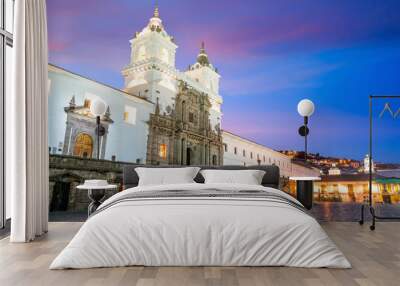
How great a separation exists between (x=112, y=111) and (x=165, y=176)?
2.01 m

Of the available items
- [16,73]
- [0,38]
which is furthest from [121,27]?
[16,73]

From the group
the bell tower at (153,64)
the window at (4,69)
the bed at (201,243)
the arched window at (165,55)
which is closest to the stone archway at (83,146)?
the bell tower at (153,64)

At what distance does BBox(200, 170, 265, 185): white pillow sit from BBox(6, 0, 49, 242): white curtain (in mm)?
1982

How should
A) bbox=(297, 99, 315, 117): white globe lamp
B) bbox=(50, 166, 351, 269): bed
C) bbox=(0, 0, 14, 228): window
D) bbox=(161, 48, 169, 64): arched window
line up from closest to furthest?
→ bbox=(50, 166, 351, 269): bed < bbox=(0, 0, 14, 228): window < bbox=(297, 99, 315, 117): white globe lamp < bbox=(161, 48, 169, 64): arched window

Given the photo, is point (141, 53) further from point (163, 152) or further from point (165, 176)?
point (165, 176)

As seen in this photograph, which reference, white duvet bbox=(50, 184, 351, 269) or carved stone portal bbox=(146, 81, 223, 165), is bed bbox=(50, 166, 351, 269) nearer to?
white duvet bbox=(50, 184, 351, 269)

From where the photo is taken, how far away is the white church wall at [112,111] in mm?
5586

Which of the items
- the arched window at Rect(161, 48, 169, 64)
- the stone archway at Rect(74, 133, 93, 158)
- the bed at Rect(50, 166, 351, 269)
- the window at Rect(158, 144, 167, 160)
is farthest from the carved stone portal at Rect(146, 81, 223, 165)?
the bed at Rect(50, 166, 351, 269)

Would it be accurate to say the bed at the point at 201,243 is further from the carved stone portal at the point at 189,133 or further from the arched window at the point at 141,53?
the arched window at the point at 141,53

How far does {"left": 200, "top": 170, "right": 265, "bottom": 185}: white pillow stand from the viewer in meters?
4.57

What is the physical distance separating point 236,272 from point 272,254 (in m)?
0.31

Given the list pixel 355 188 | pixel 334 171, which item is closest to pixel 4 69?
pixel 334 171

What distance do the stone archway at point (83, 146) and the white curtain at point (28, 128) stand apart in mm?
1585

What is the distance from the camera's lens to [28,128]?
12.4 ft
